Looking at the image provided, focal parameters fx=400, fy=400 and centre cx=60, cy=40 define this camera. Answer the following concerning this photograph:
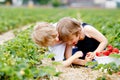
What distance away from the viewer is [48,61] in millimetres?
5352

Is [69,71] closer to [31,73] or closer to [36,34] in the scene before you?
[36,34]

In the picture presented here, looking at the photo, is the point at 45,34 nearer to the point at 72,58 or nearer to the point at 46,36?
the point at 46,36

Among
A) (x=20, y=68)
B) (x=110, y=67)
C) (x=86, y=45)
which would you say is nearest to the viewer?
(x=20, y=68)

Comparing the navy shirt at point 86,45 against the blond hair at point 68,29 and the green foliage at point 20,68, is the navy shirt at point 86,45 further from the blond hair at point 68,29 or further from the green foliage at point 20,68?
the green foliage at point 20,68

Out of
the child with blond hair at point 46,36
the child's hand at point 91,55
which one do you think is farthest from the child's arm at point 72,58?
the child's hand at point 91,55

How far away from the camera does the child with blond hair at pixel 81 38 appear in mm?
4934

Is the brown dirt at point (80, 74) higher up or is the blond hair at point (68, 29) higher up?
the blond hair at point (68, 29)

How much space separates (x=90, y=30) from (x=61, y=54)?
20.3 inches

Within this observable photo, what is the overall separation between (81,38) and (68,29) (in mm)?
522

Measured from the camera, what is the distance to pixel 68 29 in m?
4.90

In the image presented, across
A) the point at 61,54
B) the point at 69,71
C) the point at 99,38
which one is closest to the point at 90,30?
the point at 99,38

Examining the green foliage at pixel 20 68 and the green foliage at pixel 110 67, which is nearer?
the green foliage at pixel 20 68

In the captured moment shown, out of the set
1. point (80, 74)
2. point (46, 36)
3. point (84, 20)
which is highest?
point (46, 36)

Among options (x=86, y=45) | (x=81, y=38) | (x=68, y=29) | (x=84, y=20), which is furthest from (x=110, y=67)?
(x=84, y=20)
